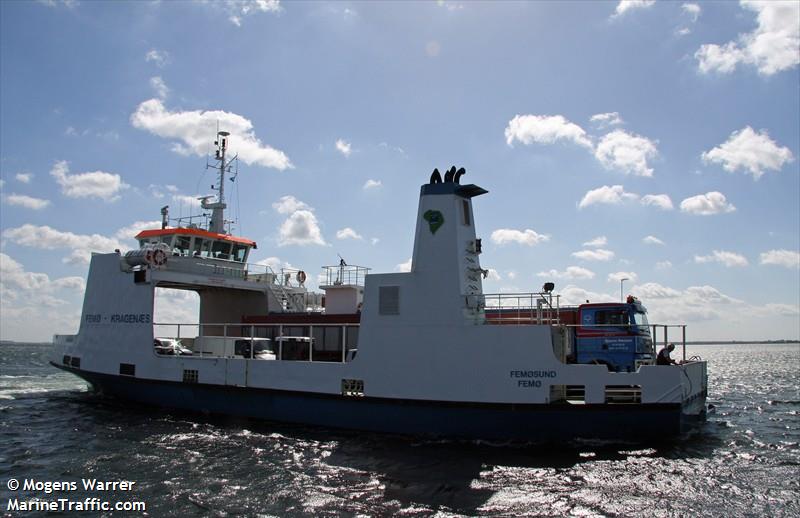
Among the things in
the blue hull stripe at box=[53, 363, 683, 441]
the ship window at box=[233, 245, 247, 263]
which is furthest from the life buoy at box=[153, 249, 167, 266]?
the blue hull stripe at box=[53, 363, 683, 441]

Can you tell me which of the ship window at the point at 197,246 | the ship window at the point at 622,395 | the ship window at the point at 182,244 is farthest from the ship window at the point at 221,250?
the ship window at the point at 622,395

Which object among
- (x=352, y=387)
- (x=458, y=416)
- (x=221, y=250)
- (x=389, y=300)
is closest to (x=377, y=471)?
(x=458, y=416)

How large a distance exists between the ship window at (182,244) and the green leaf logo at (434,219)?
31.4ft

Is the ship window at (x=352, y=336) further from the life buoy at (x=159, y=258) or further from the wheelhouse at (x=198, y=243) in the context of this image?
the wheelhouse at (x=198, y=243)

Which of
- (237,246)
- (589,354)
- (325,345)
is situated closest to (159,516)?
(325,345)

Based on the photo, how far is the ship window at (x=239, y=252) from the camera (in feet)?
69.9

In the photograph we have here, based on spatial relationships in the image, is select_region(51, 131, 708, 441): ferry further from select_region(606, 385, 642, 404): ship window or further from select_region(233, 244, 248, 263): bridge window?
select_region(233, 244, 248, 263): bridge window

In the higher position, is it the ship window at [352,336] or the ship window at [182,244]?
the ship window at [182,244]

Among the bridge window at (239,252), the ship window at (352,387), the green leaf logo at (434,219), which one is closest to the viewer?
the green leaf logo at (434,219)

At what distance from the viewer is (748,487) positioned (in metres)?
10.5

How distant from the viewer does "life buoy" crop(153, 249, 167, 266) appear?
17672 mm

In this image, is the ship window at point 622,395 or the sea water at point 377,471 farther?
the ship window at point 622,395

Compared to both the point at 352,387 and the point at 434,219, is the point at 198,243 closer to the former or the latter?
the point at 352,387

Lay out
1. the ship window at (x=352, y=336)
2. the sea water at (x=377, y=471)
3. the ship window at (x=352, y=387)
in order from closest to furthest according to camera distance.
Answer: the sea water at (x=377, y=471), the ship window at (x=352, y=387), the ship window at (x=352, y=336)
